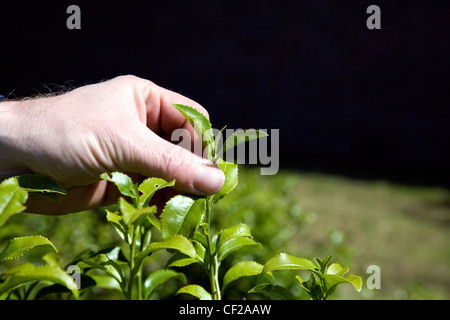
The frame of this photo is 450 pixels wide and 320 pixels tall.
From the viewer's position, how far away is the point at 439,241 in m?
5.18

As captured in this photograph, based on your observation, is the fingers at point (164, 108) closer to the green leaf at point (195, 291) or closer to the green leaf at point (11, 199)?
the green leaf at point (195, 291)

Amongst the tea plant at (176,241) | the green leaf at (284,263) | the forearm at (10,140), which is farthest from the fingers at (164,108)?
the green leaf at (284,263)

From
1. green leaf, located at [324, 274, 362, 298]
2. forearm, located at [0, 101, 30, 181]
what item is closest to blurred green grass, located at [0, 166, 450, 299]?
forearm, located at [0, 101, 30, 181]

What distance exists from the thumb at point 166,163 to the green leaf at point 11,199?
42cm

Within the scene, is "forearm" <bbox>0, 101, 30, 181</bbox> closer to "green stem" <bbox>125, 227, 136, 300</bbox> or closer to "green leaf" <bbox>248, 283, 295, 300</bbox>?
"green stem" <bbox>125, 227, 136, 300</bbox>

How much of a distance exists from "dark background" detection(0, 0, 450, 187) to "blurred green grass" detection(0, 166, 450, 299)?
3.24 feet

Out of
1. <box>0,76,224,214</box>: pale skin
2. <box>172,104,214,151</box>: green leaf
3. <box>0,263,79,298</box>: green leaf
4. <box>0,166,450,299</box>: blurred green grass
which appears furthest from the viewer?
<box>0,166,450,299</box>: blurred green grass

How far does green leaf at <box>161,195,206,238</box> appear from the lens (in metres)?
1.09

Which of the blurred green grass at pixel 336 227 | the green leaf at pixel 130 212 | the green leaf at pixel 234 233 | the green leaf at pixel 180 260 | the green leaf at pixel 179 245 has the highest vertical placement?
the green leaf at pixel 130 212

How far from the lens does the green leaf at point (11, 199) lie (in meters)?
0.90

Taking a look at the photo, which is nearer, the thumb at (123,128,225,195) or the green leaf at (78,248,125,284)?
the green leaf at (78,248,125,284)
